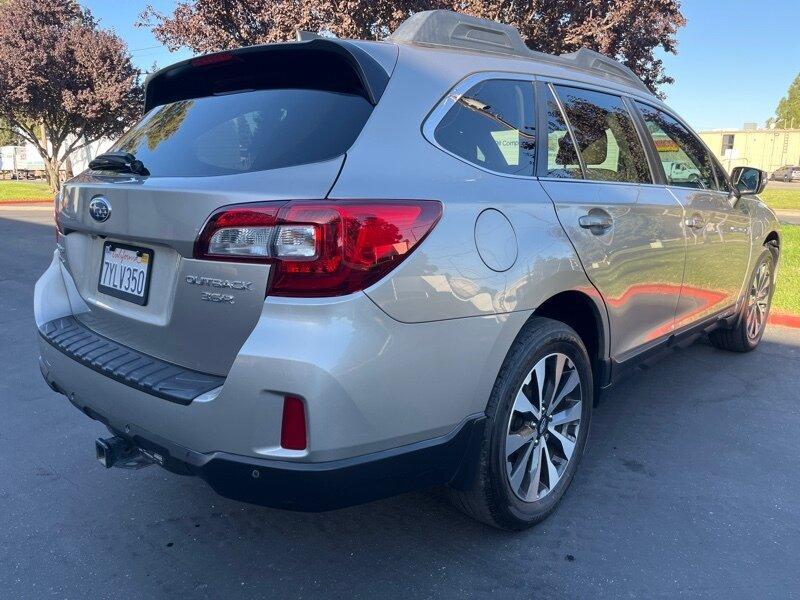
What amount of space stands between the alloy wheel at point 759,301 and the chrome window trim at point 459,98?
303cm

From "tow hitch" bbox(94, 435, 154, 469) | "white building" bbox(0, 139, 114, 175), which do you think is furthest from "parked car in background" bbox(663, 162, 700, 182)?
"white building" bbox(0, 139, 114, 175)

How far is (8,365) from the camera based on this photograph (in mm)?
4805

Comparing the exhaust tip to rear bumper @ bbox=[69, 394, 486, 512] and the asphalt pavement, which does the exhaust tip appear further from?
the asphalt pavement

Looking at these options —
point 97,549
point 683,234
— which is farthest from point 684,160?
point 97,549

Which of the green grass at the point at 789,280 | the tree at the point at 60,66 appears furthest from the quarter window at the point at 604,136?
the tree at the point at 60,66

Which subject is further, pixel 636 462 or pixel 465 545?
pixel 636 462

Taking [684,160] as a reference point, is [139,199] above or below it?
below

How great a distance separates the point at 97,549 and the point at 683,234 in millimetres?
3205

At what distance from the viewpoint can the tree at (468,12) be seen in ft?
33.9

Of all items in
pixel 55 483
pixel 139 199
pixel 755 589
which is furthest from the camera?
pixel 55 483

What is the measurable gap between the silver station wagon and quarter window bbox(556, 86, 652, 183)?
0.02m

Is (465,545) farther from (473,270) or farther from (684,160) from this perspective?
(684,160)

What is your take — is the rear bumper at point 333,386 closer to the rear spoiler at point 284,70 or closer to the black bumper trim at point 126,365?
the black bumper trim at point 126,365

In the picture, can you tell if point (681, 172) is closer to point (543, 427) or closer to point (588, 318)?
point (588, 318)
